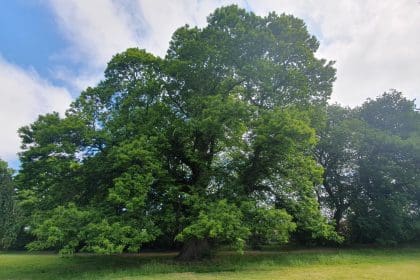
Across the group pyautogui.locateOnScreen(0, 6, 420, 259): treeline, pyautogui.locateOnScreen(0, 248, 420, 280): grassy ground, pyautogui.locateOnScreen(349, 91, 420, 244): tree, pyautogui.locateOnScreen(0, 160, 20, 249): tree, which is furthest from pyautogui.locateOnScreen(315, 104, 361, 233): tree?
pyautogui.locateOnScreen(0, 160, 20, 249): tree

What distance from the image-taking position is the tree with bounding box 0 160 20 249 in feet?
94.3

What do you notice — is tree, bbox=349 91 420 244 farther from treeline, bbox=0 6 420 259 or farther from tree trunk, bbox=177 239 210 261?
tree trunk, bbox=177 239 210 261

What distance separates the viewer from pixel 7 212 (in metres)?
29.2

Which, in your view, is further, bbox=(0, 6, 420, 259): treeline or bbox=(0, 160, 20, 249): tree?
bbox=(0, 160, 20, 249): tree

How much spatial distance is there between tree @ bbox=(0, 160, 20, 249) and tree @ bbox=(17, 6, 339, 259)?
53.5 feet

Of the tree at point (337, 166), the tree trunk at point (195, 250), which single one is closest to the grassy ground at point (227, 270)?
the tree trunk at point (195, 250)

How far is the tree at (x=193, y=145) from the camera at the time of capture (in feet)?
43.7

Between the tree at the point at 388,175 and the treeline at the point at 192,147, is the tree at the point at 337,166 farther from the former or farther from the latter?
the treeline at the point at 192,147

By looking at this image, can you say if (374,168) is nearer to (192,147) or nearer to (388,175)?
(388,175)

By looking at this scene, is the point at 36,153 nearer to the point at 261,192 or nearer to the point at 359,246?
the point at 261,192

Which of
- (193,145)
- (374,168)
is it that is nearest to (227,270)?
(193,145)

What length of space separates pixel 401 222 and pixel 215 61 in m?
18.4

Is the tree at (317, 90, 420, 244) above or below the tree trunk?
above

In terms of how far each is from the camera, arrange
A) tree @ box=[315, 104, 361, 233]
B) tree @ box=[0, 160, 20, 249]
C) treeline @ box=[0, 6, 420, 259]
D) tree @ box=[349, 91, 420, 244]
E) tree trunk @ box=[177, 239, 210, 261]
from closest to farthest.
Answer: treeline @ box=[0, 6, 420, 259] → tree trunk @ box=[177, 239, 210, 261] → tree @ box=[349, 91, 420, 244] → tree @ box=[315, 104, 361, 233] → tree @ box=[0, 160, 20, 249]
